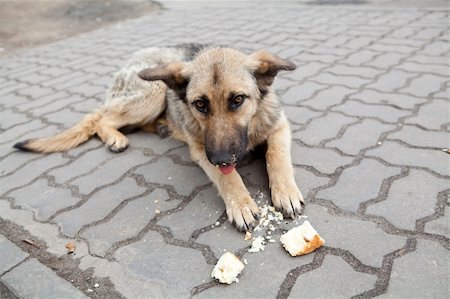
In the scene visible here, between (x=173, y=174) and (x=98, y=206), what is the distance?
692 millimetres

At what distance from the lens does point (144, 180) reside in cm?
353

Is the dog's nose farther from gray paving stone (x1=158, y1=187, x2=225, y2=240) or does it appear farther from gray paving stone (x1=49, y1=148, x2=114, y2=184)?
gray paving stone (x1=49, y1=148, x2=114, y2=184)

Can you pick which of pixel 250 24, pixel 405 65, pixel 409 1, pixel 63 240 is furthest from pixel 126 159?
pixel 409 1

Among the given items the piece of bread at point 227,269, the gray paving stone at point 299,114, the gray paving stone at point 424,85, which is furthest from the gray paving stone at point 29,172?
the gray paving stone at point 424,85

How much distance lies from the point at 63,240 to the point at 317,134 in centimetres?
243

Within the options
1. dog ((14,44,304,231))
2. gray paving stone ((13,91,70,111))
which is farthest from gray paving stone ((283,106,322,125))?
gray paving stone ((13,91,70,111))

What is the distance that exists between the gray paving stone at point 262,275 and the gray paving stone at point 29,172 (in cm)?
228

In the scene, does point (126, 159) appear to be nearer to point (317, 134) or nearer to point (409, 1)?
point (317, 134)

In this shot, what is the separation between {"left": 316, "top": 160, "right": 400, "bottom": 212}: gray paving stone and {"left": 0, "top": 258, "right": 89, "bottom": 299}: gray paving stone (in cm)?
183

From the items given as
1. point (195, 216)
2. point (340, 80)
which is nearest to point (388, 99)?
point (340, 80)

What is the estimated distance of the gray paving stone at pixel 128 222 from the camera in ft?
9.32

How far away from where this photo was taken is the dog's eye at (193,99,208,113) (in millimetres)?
3016

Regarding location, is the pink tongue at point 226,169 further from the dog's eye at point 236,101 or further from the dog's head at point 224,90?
the dog's eye at point 236,101

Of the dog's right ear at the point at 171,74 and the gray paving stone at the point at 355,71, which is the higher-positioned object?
the dog's right ear at the point at 171,74
